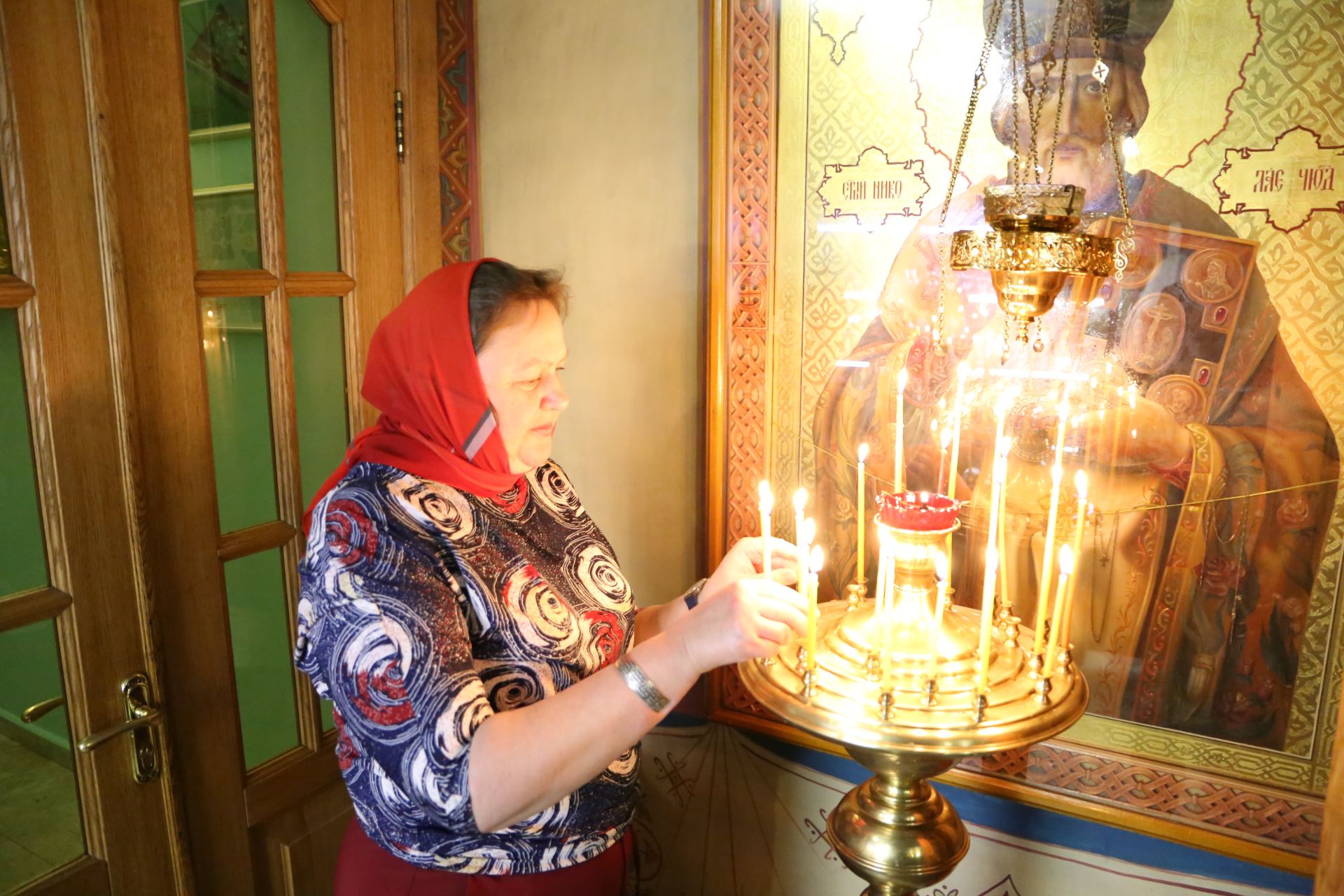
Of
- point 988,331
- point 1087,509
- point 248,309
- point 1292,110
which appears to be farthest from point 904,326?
point 248,309

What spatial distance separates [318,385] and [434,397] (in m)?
0.89

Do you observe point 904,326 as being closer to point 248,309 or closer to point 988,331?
point 988,331

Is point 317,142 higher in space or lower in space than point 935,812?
higher

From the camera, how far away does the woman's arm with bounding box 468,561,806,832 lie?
1173mm

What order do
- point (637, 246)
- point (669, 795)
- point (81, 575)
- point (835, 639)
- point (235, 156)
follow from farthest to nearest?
point (669, 795), point (637, 246), point (235, 156), point (81, 575), point (835, 639)

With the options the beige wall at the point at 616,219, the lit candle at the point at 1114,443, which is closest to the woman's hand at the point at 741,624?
the lit candle at the point at 1114,443

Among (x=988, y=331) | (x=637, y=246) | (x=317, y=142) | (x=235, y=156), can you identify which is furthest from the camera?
(x=637, y=246)

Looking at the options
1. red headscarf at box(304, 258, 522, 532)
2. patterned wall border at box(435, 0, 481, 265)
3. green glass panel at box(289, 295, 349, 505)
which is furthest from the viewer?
patterned wall border at box(435, 0, 481, 265)

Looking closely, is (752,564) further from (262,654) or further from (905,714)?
(262,654)

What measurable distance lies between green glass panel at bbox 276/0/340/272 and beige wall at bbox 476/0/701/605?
466 millimetres

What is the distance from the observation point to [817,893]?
7.41 ft

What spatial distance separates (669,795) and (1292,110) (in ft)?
7.08

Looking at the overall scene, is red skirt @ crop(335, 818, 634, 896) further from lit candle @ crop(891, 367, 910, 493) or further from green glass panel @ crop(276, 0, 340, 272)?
green glass panel @ crop(276, 0, 340, 272)

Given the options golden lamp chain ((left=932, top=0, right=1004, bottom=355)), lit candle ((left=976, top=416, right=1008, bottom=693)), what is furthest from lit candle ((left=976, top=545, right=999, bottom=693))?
golden lamp chain ((left=932, top=0, right=1004, bottom=355))
